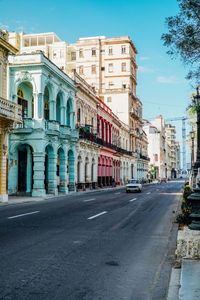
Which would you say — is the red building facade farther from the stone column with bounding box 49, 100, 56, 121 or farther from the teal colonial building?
the stone column with bounding box 49, 100, 56, 121

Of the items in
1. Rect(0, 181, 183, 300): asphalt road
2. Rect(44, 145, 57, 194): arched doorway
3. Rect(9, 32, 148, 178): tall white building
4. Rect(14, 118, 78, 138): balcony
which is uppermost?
Rect(9, 32, 148, 178): tall white building

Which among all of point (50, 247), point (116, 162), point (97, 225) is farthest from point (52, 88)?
point (116, 162)

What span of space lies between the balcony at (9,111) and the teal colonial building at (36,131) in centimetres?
419

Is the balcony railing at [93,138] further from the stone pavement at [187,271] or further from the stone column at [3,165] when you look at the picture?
the stone pavement at [187,271]

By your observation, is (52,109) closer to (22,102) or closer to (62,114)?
(22,102)

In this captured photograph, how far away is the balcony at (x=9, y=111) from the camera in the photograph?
19.7 metres

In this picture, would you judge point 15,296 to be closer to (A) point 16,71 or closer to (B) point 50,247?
(B) point 50,247

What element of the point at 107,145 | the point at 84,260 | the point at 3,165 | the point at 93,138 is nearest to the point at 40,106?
the point at 3,165

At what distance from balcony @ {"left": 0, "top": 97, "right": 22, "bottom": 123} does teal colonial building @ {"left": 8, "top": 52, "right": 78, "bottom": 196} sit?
419 centimetres

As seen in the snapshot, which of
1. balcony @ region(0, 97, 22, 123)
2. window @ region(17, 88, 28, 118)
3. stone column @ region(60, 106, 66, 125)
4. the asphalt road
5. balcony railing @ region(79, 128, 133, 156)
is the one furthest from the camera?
balcony railing @ region(79, 128, 133, 156)

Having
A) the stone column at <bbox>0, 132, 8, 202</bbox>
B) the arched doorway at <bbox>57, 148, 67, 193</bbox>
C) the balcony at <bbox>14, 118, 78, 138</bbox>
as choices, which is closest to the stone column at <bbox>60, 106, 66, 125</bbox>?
the arched doorway at <bbox>57, 148, 67, 193</bbox>

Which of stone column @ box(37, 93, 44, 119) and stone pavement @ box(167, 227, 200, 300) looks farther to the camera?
stone column @ box(37, 93, 44, 119)

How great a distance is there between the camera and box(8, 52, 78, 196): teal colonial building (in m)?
26.0

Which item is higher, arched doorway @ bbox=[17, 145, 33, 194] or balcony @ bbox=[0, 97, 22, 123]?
balcony @ bbox=[0, 97, 22, 123]
